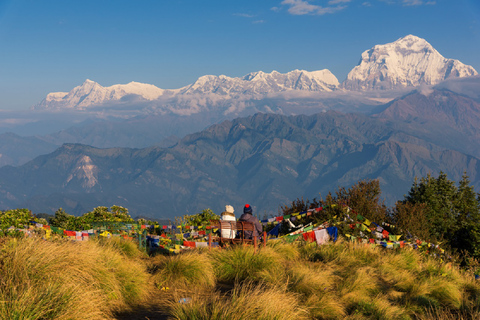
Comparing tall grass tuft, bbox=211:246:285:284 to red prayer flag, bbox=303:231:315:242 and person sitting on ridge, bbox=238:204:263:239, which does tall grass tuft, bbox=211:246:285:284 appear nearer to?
person sitting on ridge, bbox=238:204:263:239

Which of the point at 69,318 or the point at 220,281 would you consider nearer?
the point at 69,318

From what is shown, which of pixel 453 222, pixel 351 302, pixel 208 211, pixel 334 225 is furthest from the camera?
pixel 453 222

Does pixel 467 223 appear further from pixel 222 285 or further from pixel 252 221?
pixel 222 285

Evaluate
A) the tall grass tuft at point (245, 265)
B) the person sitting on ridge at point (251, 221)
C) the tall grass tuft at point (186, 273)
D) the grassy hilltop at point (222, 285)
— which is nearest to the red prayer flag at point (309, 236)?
the grassy hilltop at point (222, 285)

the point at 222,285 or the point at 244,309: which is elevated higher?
the point at 244,309

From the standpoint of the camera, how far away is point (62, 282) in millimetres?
6551

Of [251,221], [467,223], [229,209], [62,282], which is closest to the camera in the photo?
[62,282]

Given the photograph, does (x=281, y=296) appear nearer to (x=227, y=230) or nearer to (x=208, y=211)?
(x=227, y=230)

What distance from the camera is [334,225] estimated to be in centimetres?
1512

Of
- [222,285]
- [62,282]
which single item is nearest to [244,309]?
[62,282]

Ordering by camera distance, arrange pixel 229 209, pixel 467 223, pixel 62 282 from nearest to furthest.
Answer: pixel 62 282
pixel 229 209
pixel 467 223

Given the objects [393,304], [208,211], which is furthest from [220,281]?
[208,211]

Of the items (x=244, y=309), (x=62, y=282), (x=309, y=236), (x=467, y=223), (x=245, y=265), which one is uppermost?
(x=62, y=282)

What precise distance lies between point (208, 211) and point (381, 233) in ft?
36.2
